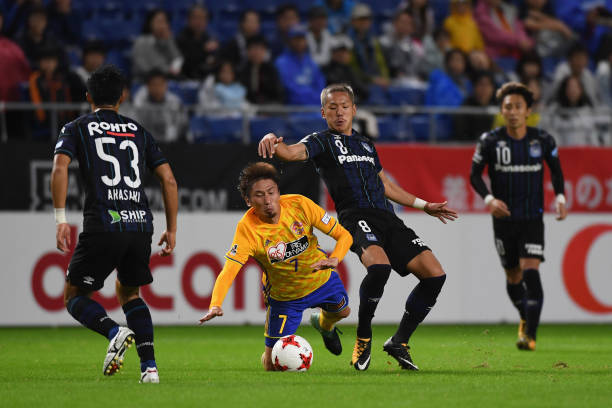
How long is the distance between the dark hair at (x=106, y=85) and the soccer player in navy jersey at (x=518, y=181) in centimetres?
408

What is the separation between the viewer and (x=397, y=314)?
12.6m

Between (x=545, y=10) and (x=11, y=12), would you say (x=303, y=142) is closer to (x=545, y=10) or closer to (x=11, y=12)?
(x=11, y=12)

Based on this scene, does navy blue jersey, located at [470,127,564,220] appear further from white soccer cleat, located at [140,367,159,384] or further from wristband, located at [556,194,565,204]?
white soccer cleat, located at [140,367,159,384]

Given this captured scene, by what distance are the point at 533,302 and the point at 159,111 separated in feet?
18.2

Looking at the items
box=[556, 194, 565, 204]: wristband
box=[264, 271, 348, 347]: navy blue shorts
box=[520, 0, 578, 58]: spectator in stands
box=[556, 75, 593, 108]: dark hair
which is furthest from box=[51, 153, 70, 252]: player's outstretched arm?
box=[520, 0, 578, 58]: spectator in stands

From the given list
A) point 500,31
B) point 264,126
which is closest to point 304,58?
point 264,126

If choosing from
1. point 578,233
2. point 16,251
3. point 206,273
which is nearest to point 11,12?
point 16,251

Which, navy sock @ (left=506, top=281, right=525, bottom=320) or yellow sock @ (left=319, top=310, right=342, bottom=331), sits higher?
yellow sock @ (left=319, top=310, right=342, bottom=331)

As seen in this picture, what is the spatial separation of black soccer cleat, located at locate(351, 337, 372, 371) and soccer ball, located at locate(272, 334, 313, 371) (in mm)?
327

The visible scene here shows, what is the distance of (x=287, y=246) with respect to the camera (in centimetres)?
712

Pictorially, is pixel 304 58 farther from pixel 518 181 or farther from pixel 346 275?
pixel 518 181

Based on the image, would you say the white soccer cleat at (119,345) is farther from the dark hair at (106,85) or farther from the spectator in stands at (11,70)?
the spectator in stands at (11,70)

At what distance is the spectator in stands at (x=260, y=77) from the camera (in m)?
13.9

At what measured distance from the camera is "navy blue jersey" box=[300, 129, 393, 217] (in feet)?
24.3
